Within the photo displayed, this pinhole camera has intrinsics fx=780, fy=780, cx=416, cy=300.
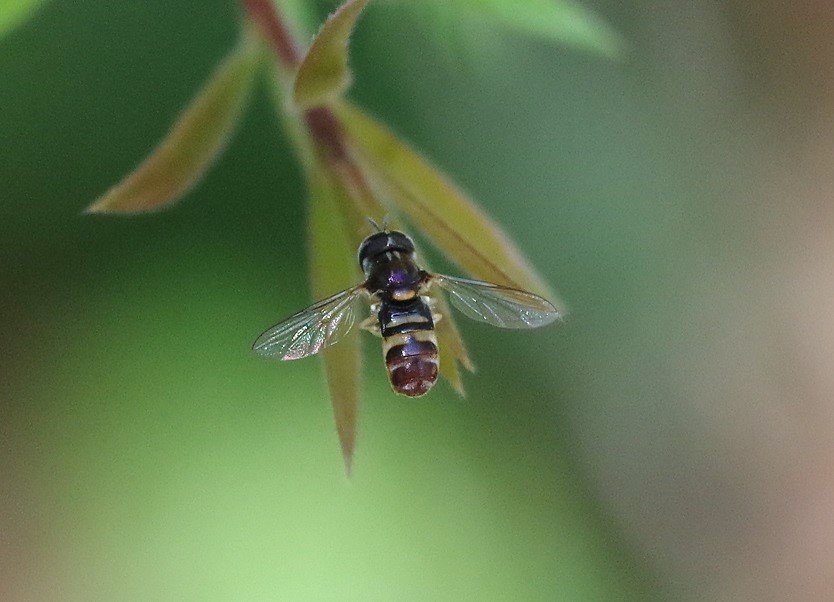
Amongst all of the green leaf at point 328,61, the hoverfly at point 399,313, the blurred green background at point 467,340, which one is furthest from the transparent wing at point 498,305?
the blurred green background at point 467,340

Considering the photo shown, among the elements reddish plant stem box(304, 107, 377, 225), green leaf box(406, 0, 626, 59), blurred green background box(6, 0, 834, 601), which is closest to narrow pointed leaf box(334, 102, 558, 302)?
reddish plant stem box(304, 107, 377, 225)

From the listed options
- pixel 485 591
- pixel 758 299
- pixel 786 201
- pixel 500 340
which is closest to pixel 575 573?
pixel 485 591

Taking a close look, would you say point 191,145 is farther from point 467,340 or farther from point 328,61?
point 467,340

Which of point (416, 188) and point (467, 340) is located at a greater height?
point (467, 340)

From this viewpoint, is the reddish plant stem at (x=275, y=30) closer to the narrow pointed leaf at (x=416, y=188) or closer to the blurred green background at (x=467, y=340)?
the narrow pointed leaf at (x=416, y=188)

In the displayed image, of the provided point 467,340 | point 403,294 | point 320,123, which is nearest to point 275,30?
point 320,123

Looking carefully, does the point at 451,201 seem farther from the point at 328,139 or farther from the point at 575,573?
the point at 575,573

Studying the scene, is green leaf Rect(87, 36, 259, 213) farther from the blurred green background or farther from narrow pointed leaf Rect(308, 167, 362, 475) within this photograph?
the blurred green background
